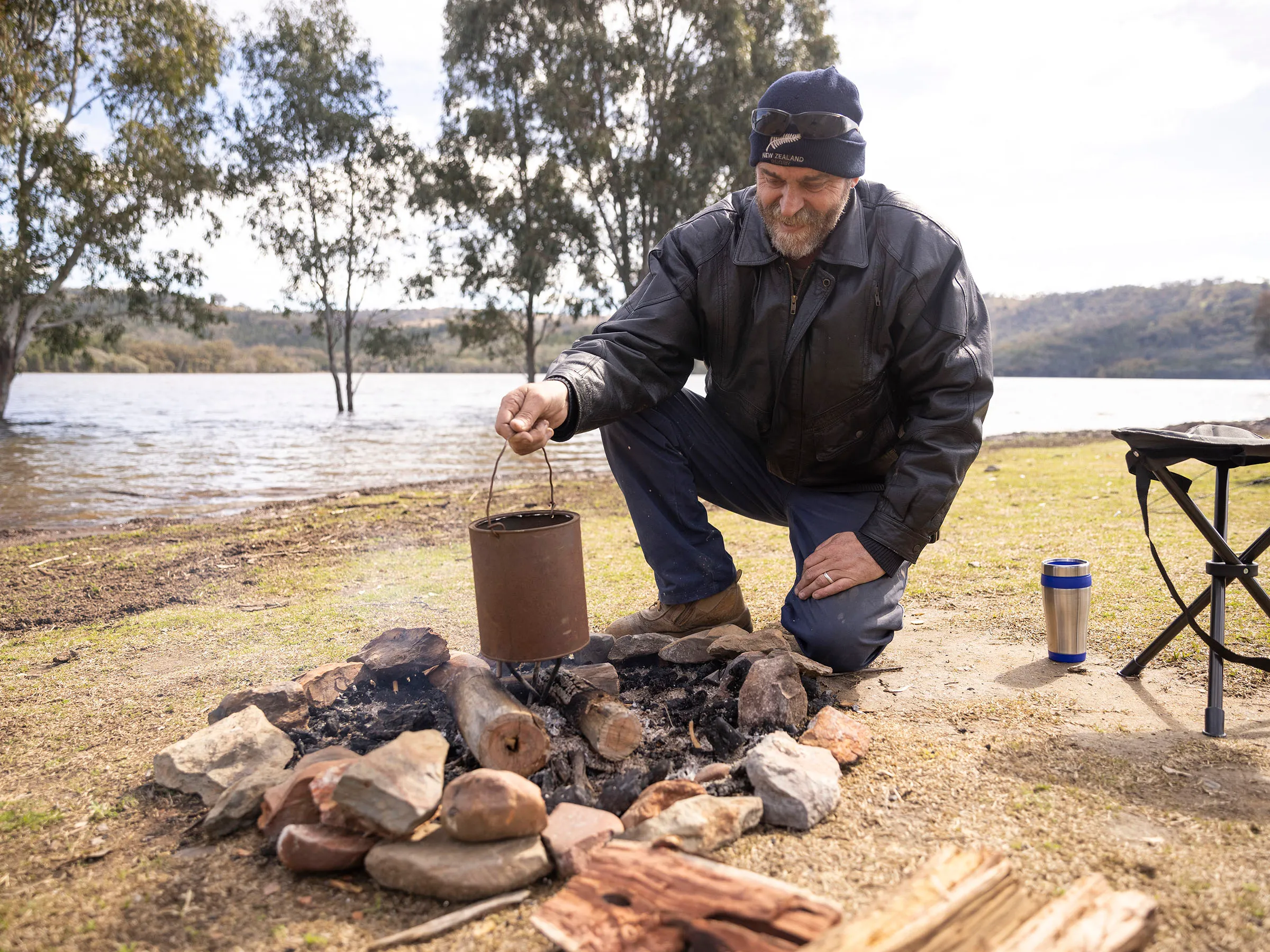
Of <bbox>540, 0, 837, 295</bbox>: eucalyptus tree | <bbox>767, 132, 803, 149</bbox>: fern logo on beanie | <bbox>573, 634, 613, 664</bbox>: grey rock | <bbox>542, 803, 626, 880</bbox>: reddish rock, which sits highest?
<bbox>540, 0, 837, 295</bbox>: eucalyptus tree

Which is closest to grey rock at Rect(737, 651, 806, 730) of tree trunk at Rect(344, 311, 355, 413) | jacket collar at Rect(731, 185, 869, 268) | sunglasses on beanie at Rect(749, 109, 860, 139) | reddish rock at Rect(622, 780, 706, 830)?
reddish rock at Rect(622, 780, 706, 830)

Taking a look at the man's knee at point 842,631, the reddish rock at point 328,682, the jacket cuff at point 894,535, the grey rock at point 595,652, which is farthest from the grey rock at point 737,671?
the reddish rock at point 328,682

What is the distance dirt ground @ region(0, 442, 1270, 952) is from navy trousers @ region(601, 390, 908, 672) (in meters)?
0.30

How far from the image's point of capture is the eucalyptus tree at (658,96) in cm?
2344

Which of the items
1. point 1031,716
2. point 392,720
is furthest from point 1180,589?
point 392,720

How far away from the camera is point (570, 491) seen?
9.24m

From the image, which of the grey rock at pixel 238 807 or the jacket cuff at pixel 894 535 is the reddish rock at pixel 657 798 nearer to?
the grey rock at pixel 238 807

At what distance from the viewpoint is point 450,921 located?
1.71 m

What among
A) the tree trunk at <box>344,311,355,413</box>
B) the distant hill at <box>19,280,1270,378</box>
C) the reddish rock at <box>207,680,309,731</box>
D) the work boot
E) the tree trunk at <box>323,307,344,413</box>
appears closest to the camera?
the reddish rock at <box>207,680,309,731</box>

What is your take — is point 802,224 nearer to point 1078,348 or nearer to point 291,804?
point 291,804

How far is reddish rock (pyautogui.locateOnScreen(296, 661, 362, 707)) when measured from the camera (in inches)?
108

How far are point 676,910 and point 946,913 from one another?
48cm

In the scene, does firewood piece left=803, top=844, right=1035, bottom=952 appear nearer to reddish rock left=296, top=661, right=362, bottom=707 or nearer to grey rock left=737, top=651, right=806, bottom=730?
grey rock left=737, top=651, right=806, bottom=730

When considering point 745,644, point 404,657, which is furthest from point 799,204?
point 404,657
